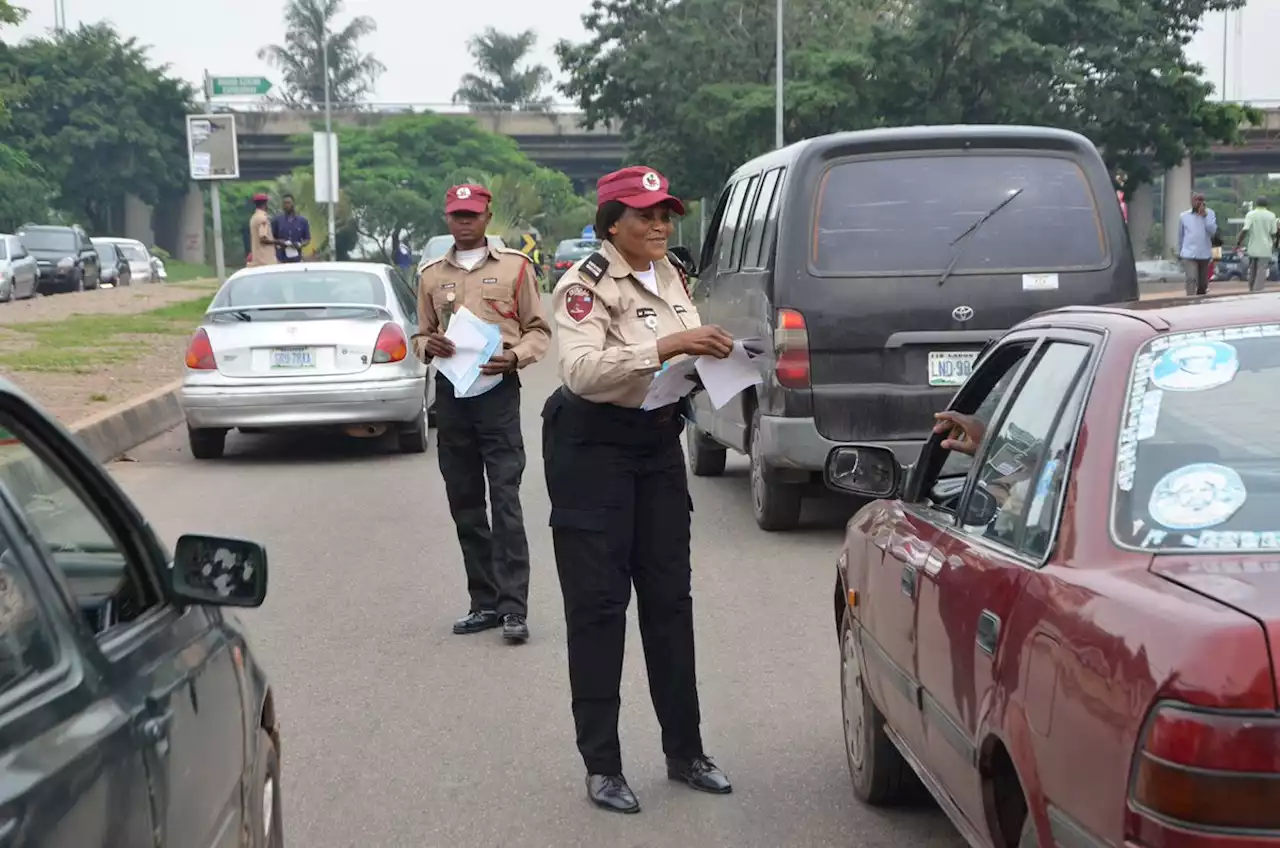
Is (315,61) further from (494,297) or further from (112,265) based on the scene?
(494,297)

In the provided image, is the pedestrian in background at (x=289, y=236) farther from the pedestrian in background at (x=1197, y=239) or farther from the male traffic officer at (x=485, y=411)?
the male traffic officer at (x=485, y=411)

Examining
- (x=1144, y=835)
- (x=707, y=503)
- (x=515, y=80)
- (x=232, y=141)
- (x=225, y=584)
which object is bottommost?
(x=707, y=503)

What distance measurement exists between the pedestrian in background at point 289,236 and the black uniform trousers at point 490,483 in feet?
58.5

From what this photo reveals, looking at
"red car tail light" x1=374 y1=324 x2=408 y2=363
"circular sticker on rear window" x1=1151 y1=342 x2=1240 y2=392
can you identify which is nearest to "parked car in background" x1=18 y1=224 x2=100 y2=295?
"red car tail light" x1=374 y1=324 x2=408 y2=363

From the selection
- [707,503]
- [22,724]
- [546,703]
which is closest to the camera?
[22,724]

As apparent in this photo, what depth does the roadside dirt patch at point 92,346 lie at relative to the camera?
670 inches

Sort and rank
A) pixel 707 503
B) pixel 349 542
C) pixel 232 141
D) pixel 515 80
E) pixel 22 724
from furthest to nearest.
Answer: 1. pixel 515 80
2. pixel 232 141
3. pixel 707 503
4. pixel 349 542
5. pixel 22 724

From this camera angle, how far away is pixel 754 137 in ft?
164

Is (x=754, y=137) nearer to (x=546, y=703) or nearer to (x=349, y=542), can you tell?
(x=349, y=542)

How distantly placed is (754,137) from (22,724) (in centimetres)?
4858

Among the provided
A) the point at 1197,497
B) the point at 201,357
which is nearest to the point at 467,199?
the point at 1197,497

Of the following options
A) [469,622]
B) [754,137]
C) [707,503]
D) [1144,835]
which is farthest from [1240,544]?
[754,137]

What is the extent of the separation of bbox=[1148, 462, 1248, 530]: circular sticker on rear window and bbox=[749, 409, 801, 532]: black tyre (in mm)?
6458

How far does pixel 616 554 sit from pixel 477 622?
2614mm
